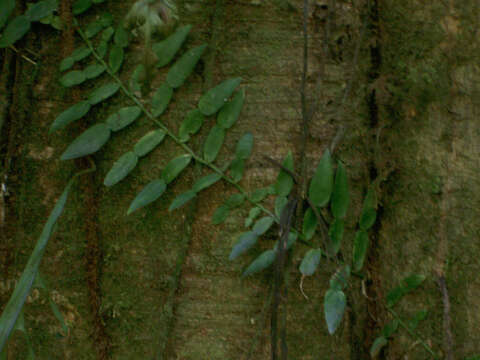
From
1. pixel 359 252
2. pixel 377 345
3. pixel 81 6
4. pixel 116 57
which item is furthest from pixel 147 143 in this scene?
pixel 377 345

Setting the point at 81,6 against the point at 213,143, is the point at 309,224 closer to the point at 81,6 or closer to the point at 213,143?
the point at 213,143

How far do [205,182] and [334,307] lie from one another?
0.31 m

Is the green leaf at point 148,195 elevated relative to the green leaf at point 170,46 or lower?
lower

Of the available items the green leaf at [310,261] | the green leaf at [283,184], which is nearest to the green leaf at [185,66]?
the green leaf at [283,184]

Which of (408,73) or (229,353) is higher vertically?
(408,73)

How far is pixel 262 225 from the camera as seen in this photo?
833 mm

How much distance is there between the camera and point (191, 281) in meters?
0.85

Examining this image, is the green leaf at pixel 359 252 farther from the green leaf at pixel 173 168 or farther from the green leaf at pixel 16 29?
the green leaf at pixel 16 29

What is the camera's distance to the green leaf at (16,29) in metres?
0.87

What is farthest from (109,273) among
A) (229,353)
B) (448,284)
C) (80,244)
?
(448,284)

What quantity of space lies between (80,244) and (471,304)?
707 mm

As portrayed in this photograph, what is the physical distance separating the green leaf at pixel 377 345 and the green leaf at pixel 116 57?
67 centimetres

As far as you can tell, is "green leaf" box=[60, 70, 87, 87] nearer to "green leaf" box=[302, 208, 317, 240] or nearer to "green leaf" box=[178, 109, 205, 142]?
"green leaf" box=[178, 109, 205, 142]

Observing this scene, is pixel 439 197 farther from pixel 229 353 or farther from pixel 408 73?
pixel 229 353
